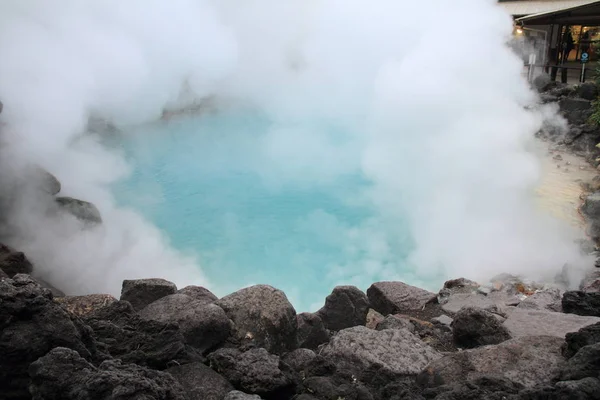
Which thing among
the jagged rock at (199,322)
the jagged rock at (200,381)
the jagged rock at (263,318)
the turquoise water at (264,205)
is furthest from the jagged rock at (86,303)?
the turquoise water at (264,205)

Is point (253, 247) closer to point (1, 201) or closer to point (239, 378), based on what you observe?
point (1, 201)

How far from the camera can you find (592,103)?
38.8ft

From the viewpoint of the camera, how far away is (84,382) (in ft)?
6.85

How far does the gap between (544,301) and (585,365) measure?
288 centimetres

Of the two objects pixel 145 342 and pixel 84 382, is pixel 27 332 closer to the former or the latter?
pixel 84 382

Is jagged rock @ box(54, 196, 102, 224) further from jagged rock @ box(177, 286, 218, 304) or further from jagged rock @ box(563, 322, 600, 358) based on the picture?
jagged rock @ box(563, 322, 600, 358)

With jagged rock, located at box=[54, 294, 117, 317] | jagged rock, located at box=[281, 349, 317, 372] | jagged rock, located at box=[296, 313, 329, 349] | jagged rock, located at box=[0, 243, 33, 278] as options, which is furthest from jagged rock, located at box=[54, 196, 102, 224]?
jagged rock, located at box=[281, 349, 317, 372]

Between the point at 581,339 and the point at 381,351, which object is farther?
the point at 381,351

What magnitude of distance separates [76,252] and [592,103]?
35.4 feet

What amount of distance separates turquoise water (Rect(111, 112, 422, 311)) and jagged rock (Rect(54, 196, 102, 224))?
4.01 ft

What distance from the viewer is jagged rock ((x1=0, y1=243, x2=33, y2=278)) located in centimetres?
505

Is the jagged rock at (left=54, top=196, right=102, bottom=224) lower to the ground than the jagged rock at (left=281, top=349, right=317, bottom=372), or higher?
higher

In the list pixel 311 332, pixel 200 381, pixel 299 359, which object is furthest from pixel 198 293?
pixel 200 381

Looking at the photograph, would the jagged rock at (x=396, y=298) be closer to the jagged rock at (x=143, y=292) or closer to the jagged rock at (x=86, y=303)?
the jagged rock at (x=143, y=292)
